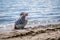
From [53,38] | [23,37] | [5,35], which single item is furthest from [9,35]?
[53,38]

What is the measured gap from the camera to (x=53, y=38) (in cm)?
643

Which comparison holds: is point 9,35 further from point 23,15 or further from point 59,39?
point 23,15

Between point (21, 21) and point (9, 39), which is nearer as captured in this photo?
point (9, 39)

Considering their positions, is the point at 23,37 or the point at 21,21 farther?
the point at 21,21

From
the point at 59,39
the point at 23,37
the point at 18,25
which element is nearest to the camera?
the point at 59,39

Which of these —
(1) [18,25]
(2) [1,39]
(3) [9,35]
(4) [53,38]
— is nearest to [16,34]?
(3) [9,35]

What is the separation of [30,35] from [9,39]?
2.99 feet

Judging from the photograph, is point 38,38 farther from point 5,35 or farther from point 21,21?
point 21,21

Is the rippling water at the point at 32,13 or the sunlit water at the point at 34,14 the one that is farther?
the rippling water at the point at 32,13

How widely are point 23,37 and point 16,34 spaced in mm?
402

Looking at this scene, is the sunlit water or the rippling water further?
the rippling water

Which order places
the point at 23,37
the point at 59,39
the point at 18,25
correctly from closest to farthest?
the point at 59,39
the point at 23,37
the point at 18,25

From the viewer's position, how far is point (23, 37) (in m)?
6.86

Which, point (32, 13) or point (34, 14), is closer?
point (34, 14)
